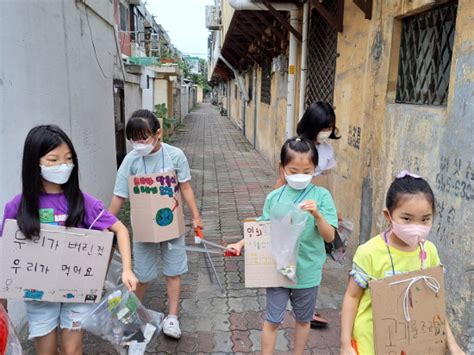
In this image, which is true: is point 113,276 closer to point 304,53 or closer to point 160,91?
point 304,53

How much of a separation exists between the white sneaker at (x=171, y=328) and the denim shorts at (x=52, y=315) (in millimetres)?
978

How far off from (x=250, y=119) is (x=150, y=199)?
1279cm

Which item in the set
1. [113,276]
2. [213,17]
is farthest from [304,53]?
[213,17]

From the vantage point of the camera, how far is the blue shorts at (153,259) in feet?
9.94

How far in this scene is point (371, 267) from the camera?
177 centimetres

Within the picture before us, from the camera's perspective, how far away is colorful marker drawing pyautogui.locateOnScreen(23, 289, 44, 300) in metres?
2.06

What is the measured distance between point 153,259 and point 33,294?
3.52 feet

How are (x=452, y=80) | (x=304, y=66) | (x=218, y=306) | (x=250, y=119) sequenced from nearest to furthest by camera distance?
1. (x=452, y=80)
2. (x=218, y=306)
3. (x=304, y=66)
4. (x=250, y=119)

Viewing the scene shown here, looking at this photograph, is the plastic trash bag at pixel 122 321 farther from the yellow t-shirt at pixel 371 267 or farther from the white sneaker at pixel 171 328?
the yellow t-shirt at pixel 371 267

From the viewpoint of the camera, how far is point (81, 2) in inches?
180

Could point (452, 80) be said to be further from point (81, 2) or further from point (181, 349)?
point (81, 2)

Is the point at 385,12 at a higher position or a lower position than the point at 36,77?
higher

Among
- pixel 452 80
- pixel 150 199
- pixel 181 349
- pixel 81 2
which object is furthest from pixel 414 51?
pixel 81 2

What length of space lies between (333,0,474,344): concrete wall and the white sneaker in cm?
183
